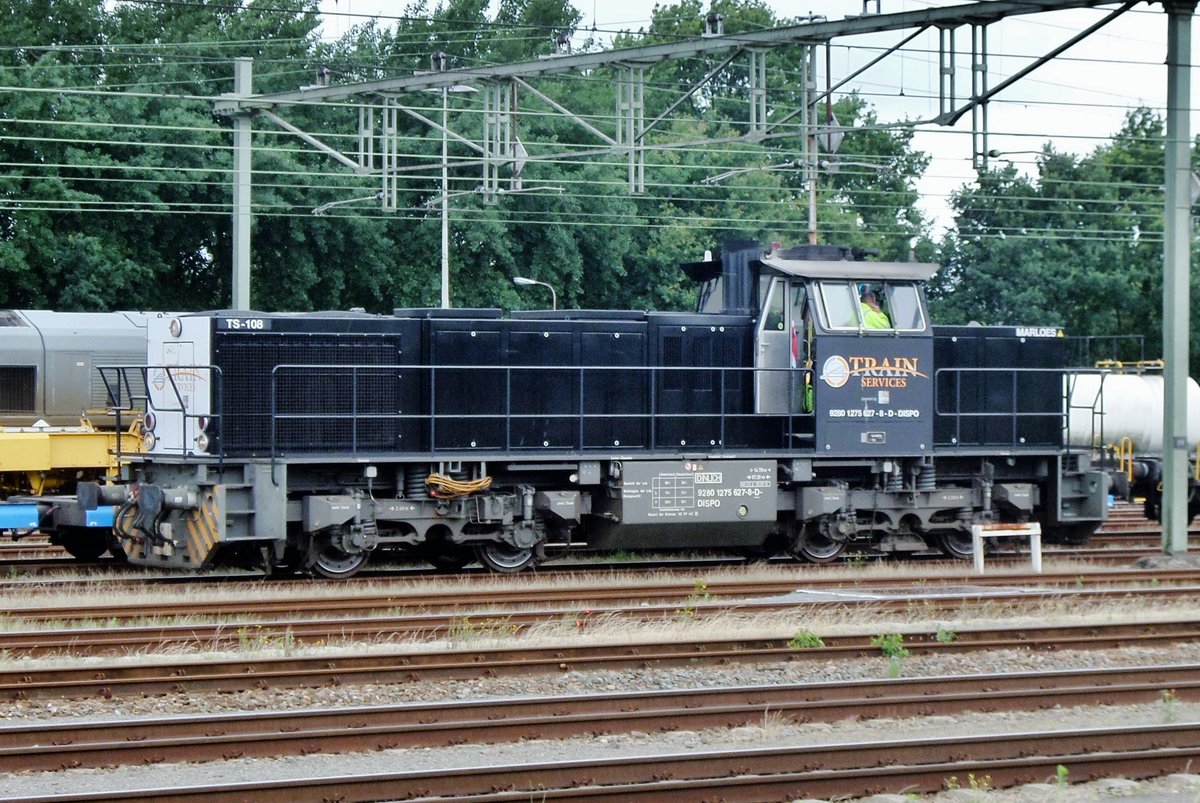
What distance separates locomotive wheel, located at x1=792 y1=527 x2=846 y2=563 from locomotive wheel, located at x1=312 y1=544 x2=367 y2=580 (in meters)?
5.17

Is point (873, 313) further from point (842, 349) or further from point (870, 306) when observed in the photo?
point (842, 349)

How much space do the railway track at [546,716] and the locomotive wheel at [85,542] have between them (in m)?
9.84

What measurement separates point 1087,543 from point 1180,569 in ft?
10.2

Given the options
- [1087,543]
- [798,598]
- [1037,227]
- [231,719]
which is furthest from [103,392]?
[1037,227]

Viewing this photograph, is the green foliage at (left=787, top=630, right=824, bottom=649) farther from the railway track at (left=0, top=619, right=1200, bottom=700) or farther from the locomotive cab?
the locomotive cab

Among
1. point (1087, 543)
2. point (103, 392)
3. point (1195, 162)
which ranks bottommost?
point (1087, 543)

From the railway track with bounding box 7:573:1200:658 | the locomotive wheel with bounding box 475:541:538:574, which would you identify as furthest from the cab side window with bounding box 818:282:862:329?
the locomotive wheel with bounding box 475:541:538:574

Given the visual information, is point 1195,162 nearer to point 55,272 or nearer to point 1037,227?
point 1037,227

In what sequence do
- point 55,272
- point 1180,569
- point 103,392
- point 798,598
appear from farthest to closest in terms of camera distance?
point 55,272
point 103,392
point 1180,569
point 798,598

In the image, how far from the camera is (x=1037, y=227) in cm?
4797

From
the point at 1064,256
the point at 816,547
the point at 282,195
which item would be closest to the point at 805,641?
the point at 816,547

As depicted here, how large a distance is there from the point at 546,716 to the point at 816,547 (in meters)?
9.14

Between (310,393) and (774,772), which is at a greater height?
(310,393)

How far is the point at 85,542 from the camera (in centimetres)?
1758
